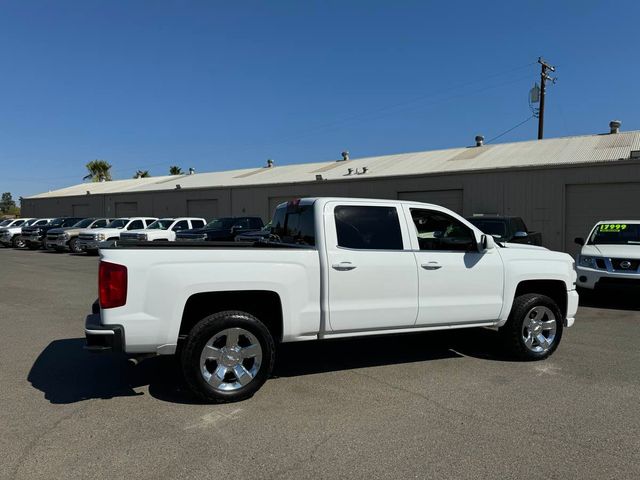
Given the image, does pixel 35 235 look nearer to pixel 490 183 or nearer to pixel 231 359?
pixel 490 183

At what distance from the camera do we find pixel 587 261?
10242 millimetres

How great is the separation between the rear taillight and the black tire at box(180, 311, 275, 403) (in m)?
0.68

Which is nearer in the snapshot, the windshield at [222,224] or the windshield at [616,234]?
the windshield at [616,234]

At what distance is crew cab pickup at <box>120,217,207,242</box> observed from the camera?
70.4ft

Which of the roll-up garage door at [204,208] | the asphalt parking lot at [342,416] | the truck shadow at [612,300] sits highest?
the roll-up garage door at [204,208]

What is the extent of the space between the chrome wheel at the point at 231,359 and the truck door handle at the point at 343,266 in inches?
40.0

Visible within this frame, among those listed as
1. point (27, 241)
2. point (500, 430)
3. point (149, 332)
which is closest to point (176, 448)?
point (149, 332)

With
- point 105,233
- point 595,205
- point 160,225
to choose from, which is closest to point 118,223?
point 105,233

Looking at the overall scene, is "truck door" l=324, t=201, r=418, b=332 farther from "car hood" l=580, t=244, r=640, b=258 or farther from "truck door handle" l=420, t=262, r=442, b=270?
"car hood" l=580, t=244, r=640, b=258

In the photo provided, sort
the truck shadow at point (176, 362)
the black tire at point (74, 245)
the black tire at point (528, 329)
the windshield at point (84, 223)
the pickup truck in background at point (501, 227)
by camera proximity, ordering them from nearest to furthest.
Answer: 1. the truck shadow at point (176, 362)
2. the black tire at point (528, 329)
3. the pickup truck in background at point (501, 227)
4. the black tire at point (74, 245)
5. the windshield at point (84, 223)

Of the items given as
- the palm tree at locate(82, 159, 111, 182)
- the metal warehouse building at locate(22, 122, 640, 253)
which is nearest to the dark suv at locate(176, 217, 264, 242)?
the metal warehouse building at locate(22, 122, 640, 253)

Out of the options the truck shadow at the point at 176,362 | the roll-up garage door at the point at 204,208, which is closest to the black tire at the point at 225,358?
the truck shadow at the point at 176,362

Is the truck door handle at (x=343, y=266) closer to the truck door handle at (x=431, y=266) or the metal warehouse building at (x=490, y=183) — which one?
the truck door handle at (x=431, y=266)

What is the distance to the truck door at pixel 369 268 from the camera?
16.4 ft
